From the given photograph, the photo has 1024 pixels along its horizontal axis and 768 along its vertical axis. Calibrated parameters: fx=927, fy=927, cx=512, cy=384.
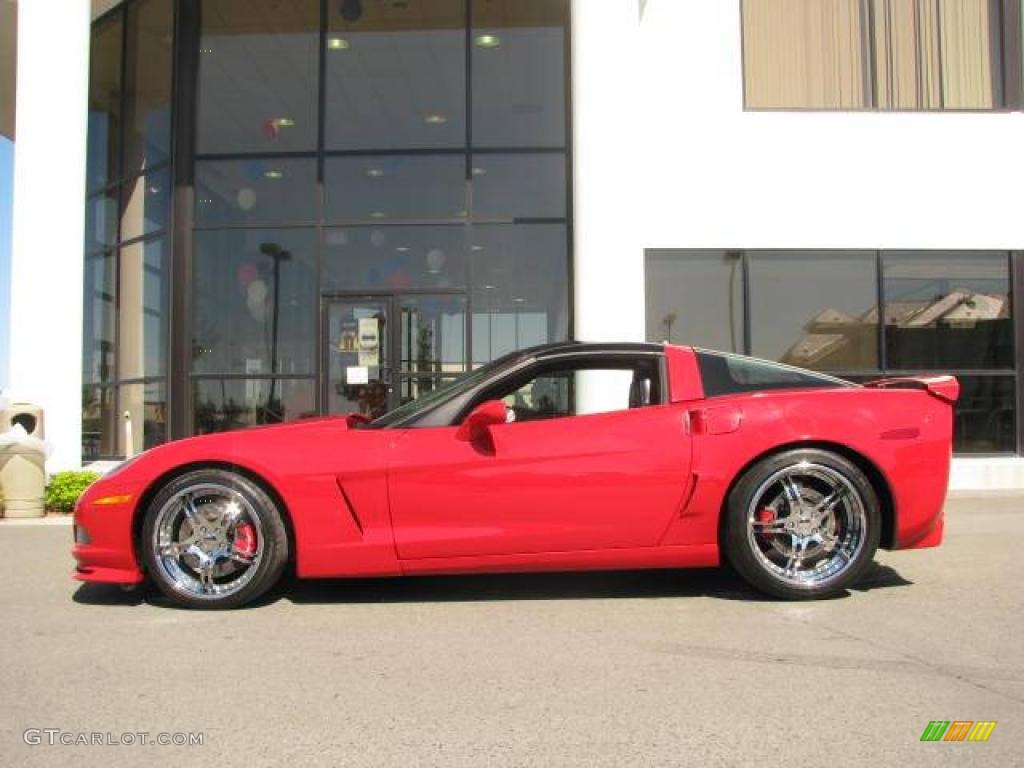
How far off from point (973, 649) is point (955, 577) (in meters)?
1.64

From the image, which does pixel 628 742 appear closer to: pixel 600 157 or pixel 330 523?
pixel 330 523

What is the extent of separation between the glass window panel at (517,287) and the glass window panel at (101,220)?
5.61 meters

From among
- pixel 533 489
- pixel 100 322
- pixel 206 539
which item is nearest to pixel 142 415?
pixel 100 322

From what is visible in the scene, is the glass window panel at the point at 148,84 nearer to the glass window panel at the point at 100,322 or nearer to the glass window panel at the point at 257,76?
the glass window panel at the point at 257,76

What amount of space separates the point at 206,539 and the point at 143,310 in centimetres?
904

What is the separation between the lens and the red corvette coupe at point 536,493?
4.56m

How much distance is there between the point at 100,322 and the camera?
1343 centimetres

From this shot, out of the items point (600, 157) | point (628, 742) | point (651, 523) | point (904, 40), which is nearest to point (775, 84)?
point (904, 40)

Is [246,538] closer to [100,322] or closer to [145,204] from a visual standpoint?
[145,204]

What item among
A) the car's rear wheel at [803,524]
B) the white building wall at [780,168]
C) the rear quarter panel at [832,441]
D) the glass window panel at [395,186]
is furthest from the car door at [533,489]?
the glass window panel at [395,186]

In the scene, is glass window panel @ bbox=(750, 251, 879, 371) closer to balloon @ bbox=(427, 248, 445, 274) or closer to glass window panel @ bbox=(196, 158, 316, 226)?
balloon @ bbox=(427, 248, 445, 274)

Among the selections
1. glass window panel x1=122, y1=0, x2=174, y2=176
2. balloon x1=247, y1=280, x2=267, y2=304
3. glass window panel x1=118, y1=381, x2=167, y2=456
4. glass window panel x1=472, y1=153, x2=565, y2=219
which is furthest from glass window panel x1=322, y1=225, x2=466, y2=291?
glass window panel x1=122, y1=0, x2=174, y2=176

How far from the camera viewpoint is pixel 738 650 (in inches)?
156

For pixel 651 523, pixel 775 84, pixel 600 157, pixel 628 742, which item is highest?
pixel 775 84
